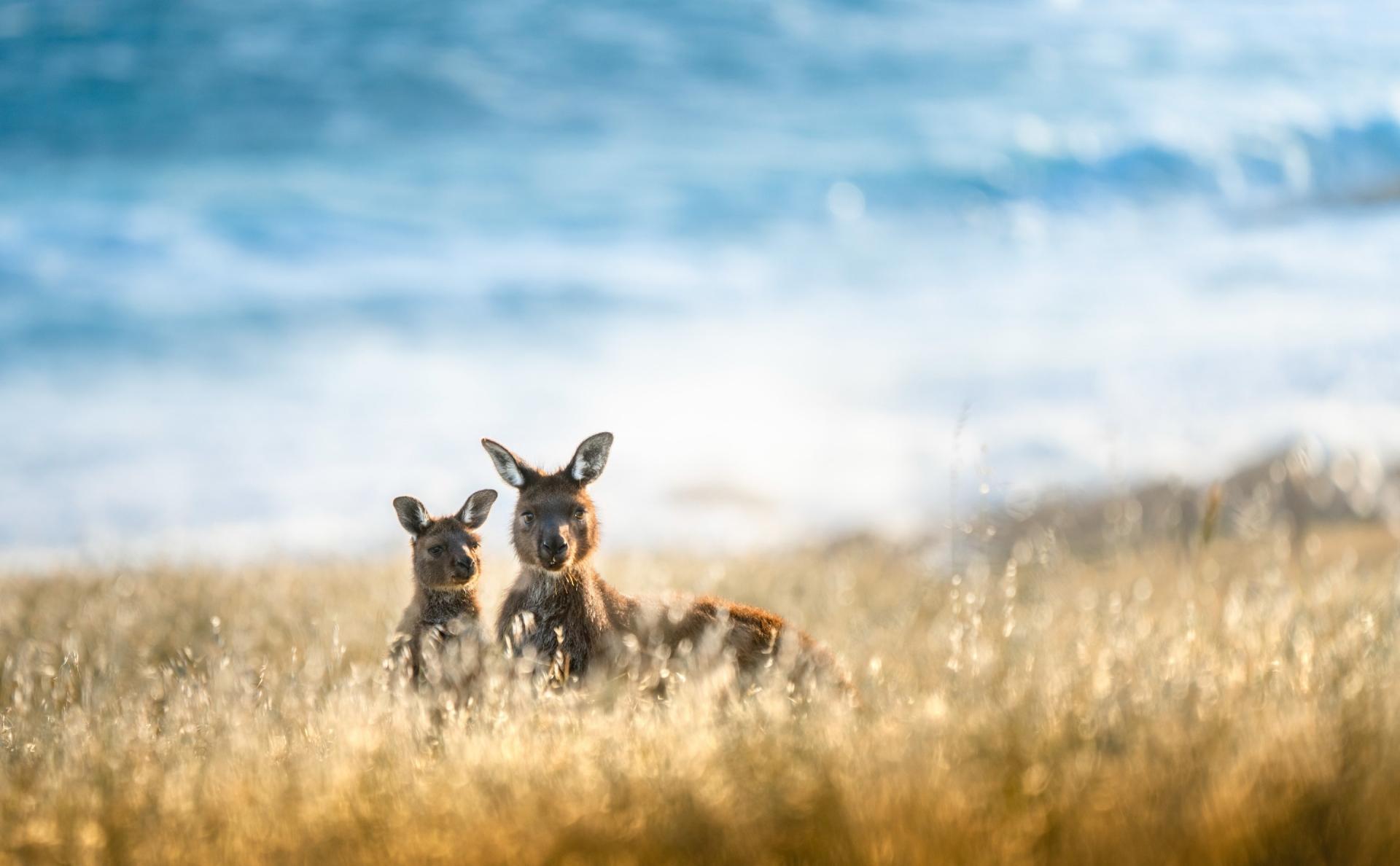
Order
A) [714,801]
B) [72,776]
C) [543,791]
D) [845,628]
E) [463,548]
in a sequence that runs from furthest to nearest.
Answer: [845,628] < [463,548] < [72,776] < [543,791] < [714,801]

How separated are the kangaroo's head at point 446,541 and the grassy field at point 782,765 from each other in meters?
0.36

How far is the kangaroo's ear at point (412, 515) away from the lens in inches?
280

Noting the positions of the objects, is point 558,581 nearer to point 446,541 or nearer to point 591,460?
point 591,460

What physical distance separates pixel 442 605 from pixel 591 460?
1271mm

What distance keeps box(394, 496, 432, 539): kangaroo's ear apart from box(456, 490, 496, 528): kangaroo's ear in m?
0.19

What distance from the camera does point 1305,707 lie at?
4977 mm

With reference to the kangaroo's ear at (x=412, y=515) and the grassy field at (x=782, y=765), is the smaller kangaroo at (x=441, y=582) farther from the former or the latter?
the grassy field at (x=782, y=765)

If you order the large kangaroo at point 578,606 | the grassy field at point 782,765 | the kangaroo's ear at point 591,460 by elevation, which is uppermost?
the kangaroo's ear at point 591,460

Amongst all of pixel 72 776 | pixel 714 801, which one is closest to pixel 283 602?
pixel 72 776

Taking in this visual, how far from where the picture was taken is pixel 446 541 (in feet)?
23.2

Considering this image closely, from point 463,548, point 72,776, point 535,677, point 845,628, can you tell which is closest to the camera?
point 72,776

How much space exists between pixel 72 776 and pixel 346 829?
1.64 meters

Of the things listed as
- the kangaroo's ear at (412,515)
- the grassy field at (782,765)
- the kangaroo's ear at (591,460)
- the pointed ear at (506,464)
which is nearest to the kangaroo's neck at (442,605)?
the grassy field at (782,765)

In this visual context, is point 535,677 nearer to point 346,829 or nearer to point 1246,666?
point 346,829
